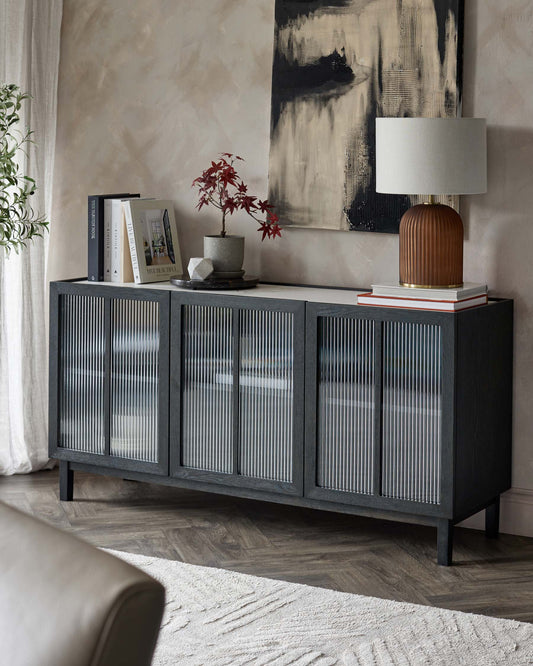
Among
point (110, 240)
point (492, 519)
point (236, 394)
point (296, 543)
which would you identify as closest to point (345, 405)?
point (236, 394)

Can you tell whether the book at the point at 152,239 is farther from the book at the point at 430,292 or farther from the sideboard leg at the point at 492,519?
the sideboard leg at the point at 492,519

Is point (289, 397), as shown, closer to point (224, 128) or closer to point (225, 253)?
point (225, 253)

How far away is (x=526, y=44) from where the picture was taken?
10.9 feet

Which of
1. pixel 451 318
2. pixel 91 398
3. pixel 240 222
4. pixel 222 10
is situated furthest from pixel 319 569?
pixel 222 10

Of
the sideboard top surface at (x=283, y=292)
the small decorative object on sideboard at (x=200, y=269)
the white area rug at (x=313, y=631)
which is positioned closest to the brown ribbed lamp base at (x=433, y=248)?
the sideboard top surface at (x=283, y=292)

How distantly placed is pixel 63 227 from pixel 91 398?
88cm

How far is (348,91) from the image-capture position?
11.7 ft

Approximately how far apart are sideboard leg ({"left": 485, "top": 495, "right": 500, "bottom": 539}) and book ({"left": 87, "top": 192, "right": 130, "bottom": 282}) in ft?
5.30

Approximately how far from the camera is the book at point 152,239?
371cm

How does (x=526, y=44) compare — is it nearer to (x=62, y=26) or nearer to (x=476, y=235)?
(x=476, y=235)

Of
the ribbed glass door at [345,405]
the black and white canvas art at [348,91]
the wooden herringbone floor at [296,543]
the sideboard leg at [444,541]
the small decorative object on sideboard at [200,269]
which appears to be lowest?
the wooden herringbone floor at [296,543]

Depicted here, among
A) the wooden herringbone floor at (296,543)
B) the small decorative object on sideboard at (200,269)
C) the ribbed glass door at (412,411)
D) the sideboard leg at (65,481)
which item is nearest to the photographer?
the wooden herringbone floor at (296,543)

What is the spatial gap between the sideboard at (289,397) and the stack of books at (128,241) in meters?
0.11

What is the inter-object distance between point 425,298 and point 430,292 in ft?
0.08
